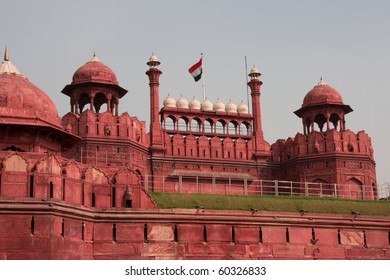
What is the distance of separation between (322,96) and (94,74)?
11.4 metres

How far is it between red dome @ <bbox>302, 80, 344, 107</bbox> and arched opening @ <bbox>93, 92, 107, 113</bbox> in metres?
10.2

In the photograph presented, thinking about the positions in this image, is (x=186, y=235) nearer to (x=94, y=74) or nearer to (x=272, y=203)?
(x=272, y=203)

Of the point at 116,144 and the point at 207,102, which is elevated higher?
the point at 207,102

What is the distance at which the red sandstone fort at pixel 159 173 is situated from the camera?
2147cm

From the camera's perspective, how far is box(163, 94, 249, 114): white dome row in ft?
117

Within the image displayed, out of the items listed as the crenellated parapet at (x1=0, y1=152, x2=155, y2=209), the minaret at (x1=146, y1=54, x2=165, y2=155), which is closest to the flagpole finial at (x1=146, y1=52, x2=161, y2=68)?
the minaret at (x1=146, y1=54, x2=165, y2=155)

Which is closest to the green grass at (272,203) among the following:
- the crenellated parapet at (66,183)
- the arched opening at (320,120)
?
the crenellated parapet at (66,183)

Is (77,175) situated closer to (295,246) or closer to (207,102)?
(295,246)

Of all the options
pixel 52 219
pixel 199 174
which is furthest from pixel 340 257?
pixel 52 219

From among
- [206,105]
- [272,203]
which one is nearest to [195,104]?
[206,105]

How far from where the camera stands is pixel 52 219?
21.0 metres

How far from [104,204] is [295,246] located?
23.8ft

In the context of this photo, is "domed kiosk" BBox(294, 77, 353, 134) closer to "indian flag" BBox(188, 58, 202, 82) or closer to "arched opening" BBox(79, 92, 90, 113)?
"indian flag" BBox(188, 58, 202, 82)
